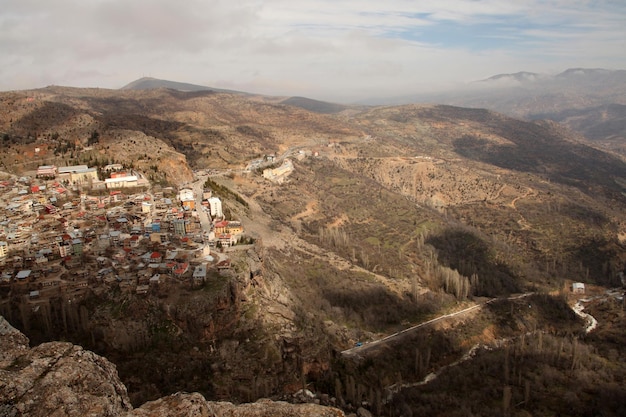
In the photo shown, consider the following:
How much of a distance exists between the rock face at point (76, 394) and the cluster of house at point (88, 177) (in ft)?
172

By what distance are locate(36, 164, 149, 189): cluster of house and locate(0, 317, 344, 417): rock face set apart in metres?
52.4

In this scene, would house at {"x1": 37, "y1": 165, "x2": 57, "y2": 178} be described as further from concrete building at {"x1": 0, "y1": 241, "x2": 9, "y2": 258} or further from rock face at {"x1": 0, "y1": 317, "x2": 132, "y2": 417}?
rock face at {"x1": 0, "y1": 317, "x2": 132, "y2": 417}

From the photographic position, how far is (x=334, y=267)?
194ft

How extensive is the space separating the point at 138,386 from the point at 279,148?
92.6 meters

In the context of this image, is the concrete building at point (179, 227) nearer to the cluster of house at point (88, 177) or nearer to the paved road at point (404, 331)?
the cluster of house at point (88, 177)

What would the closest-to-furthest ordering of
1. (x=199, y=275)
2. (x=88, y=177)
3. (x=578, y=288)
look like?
(x=199, y=275), (x=88, y=177), (x=578, y=288)

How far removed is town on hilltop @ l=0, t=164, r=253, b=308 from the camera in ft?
121

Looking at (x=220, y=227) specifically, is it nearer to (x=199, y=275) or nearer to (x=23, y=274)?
(x=199, y=275)

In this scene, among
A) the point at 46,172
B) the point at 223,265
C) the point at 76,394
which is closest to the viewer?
the point at 76,394

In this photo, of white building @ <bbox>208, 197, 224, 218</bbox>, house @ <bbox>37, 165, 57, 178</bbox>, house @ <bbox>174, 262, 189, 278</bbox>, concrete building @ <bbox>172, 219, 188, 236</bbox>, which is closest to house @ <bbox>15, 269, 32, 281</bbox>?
house @ <bbox>174, 262, 189, 278</bbox>

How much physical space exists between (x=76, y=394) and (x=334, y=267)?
2005 inches

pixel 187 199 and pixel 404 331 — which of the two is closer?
pixel 404 331

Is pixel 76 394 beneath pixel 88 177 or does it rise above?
beneath

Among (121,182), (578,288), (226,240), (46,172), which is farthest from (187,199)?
(578,288)
